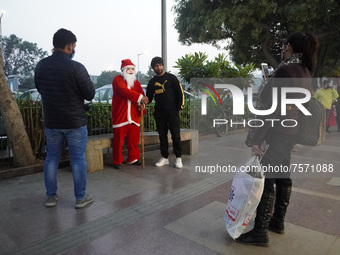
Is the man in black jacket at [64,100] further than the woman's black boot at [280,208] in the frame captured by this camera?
Yes

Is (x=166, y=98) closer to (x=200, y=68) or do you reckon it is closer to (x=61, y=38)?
(x=61, y=38)

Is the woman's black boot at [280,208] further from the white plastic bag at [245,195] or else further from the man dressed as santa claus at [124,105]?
the man dressed as santa claus at [124,105]

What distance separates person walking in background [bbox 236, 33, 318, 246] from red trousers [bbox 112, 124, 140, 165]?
300 cm

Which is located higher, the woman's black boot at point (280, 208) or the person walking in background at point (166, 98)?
the person walking in background at point (166, 98)

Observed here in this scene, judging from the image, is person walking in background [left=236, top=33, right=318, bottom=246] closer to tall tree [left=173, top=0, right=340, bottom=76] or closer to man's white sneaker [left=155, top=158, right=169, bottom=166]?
man's white sneaker [left=155, top=158, right=169, bottom=166]

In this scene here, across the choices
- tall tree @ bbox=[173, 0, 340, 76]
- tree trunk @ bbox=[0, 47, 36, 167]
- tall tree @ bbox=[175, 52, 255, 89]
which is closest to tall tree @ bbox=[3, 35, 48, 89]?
tall tree @ bbox=[173, 0, 340, 76]

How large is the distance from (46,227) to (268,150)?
91.1 inches

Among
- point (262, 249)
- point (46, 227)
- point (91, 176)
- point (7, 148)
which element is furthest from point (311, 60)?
point (7, 148)

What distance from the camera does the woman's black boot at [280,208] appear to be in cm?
265

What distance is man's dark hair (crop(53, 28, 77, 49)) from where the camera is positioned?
3238 millimetres

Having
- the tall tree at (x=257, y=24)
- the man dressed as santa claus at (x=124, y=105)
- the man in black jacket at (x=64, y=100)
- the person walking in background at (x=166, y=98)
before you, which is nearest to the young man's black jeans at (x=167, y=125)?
the person walking in background at (x=166, y=98)

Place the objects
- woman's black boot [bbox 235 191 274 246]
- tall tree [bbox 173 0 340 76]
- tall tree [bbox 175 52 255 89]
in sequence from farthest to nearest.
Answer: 1. tall tree [bbox 173 0 340 76]
2. tall tree [bbox 175 52 255 89]
3. woman's black boot [bbox 235 191 274 246]

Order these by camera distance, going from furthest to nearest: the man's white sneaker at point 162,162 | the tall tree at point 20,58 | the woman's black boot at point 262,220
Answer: the tall tree at point 20,58 < the man's white sneaker at point 162,162 < the woman's black boot at point 262,220

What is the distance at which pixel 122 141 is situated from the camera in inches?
201
